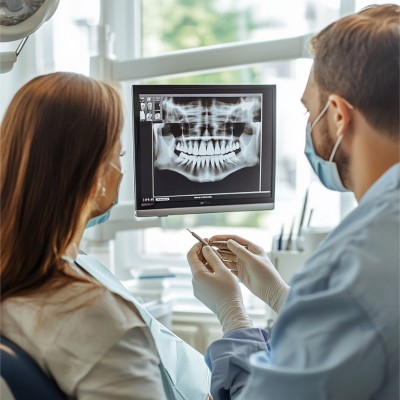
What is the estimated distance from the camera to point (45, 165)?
97 centimetres

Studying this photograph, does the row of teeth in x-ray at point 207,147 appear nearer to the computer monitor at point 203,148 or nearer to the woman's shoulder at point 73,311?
the computer monitor at point 203,148

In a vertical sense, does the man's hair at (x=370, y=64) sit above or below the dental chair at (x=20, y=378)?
above

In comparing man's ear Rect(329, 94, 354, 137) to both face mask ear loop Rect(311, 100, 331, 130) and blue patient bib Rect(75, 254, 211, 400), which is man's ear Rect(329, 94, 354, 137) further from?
blue patient bib Rect(75, 254, 211, 400)

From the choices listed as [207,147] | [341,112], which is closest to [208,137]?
[207,147]

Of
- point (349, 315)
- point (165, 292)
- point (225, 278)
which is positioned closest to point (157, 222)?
point (165, 292)

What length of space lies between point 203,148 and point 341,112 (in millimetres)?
439

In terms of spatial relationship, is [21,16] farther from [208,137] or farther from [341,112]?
[341,112]

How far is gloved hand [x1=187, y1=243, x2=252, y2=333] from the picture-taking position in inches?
47.4

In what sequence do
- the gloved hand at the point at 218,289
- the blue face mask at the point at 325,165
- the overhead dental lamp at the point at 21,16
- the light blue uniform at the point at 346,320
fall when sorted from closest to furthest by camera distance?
the light blue uniform at the point at 346,320, the blue face mask at the point at 325,165, the gloved hand at the point at 218,289, the overhead dental lamp at the point at 21,16

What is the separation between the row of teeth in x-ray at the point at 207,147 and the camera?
1.39 m

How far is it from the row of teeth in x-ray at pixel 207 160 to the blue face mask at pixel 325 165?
9.2 inches

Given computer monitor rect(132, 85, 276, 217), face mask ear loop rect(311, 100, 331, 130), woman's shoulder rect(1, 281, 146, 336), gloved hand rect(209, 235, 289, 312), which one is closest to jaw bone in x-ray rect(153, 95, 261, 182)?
computer monitor rect(132, 85, 276, 217)

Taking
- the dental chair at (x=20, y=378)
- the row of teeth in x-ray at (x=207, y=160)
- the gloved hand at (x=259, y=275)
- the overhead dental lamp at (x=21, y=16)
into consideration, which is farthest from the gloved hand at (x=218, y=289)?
the overhead dental lamp at (x=21, y=16)

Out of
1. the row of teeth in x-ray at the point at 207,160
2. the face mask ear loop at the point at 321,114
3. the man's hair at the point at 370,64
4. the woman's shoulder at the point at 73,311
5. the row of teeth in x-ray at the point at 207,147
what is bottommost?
the woman's shoulder at the point at 73,311
